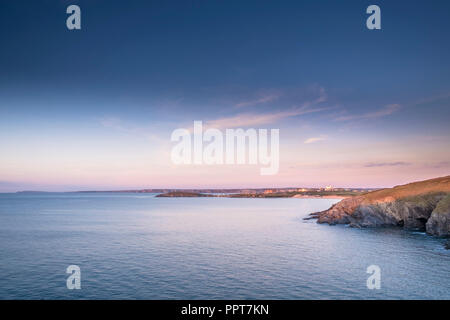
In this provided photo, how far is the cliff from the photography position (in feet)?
209

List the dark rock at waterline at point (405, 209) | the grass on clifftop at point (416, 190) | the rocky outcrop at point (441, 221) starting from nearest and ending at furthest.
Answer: the rocky outcrop at point (441, 221) < the dark rock at waterline at point (405, 209) < the grass on clifftop at point (416, 190)

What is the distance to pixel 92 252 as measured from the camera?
51156 mm

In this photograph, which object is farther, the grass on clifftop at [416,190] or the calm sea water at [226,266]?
the grass on clifftop at [416,190]

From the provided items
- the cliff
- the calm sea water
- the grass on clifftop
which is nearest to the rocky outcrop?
the cliff

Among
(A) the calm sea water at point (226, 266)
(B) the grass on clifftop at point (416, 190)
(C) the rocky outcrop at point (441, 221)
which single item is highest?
(B) the grass on clifftop at point (416, 190)

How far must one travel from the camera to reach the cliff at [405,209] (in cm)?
6369

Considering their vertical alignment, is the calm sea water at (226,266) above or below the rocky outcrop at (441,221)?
below

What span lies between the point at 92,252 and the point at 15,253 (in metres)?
12.0

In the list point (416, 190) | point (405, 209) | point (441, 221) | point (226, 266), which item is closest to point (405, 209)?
point (405, 209)

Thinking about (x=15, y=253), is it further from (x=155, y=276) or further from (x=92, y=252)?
(x=155, y=276)

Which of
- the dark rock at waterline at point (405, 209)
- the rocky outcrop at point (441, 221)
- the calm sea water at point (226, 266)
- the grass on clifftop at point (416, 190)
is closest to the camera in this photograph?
the calm sea water at point (226, 266)

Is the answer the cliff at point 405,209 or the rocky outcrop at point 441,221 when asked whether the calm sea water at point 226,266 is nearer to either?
the rocky outcrop at point 441,221

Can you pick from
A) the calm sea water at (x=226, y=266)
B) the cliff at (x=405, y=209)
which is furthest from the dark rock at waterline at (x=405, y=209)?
the calm sea water at (x=226, y=266)
